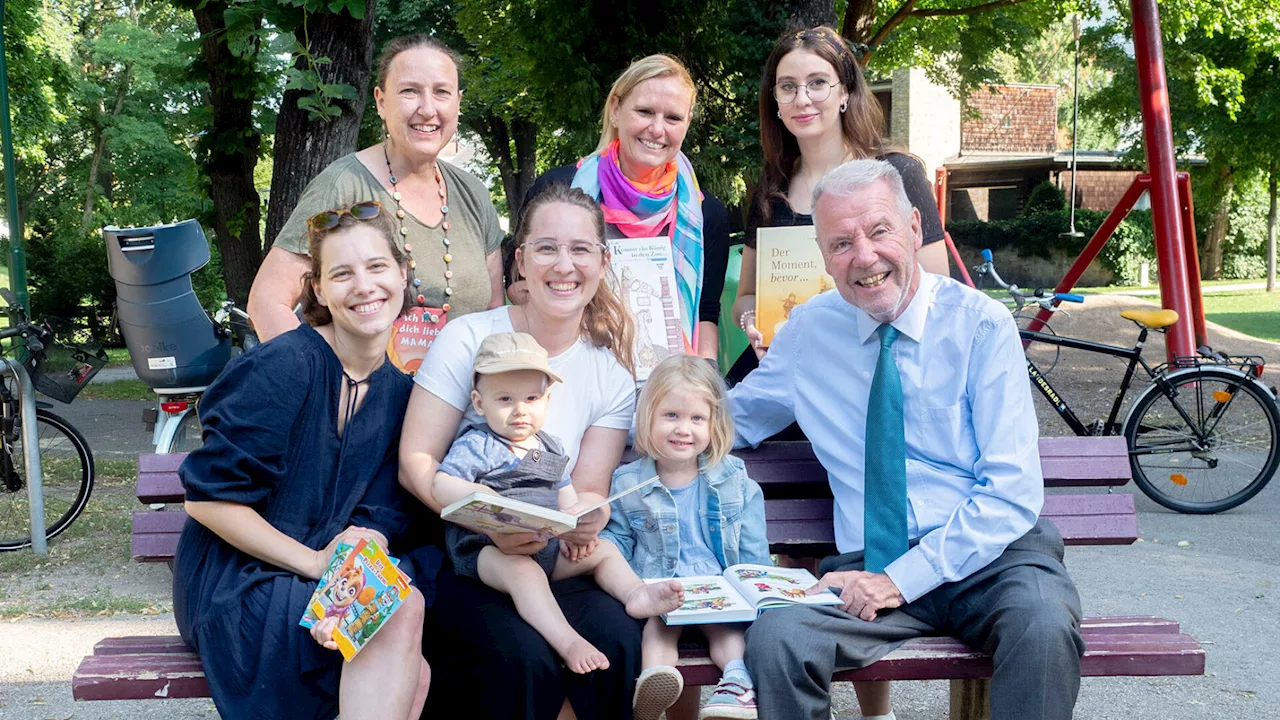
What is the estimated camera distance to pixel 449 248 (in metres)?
4.02

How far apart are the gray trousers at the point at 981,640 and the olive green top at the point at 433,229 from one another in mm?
1618

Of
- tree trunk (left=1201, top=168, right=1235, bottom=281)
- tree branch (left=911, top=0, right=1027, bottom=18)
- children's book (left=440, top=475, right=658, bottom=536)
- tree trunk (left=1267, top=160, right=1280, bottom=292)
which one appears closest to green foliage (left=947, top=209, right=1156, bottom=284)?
tree trunk (left=1201, top=168, right=1235, bottom=281)

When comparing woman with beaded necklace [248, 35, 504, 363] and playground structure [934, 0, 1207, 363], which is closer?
woman with beaded necklace [248, 35, 504, 363]

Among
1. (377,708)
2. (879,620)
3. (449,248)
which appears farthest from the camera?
(449,248)

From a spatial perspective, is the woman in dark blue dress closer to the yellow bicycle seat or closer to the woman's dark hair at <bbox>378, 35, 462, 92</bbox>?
the woman's dark hair at <bbox>378, 35, 462, 92</bbox>

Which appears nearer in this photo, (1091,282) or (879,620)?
(879,620)

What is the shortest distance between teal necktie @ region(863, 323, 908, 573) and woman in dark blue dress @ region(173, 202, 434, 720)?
1.29 m

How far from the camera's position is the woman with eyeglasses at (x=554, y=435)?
3.07 m

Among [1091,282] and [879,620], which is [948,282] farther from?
[1091,282]

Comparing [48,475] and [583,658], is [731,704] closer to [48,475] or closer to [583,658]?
[583,658]

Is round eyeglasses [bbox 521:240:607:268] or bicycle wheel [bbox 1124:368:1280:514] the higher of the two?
round eyeglasses [bbox 521:240:607:268]

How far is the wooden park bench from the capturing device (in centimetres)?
311

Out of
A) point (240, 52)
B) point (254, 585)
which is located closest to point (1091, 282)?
point (240, 52)

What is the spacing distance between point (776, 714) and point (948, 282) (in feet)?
4.47
